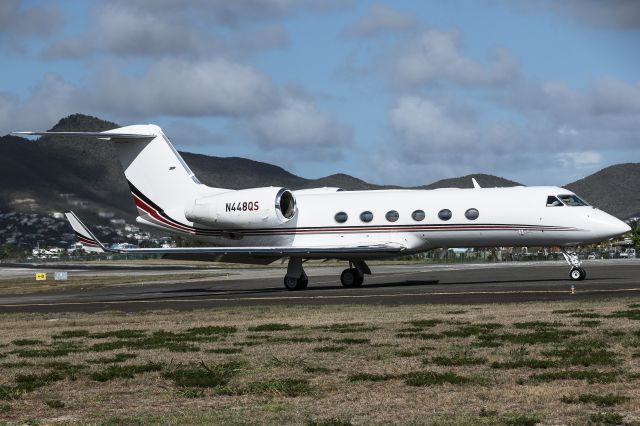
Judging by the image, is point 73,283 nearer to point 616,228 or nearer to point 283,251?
point 283,251

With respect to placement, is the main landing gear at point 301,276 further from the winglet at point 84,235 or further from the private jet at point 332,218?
the winglet at point 84,235

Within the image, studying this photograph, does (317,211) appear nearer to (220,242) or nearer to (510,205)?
(220,242)

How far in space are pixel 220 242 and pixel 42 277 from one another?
1173 inches

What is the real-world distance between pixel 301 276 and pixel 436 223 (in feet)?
18.1

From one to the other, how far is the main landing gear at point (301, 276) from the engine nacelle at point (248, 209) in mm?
1732

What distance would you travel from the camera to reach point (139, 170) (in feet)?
124

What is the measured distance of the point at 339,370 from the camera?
504 inches

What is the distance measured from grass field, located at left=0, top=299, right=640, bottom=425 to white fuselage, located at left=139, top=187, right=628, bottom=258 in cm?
1220

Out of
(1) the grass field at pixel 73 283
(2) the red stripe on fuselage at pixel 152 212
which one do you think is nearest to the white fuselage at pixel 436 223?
(2) the red stripe on fuselage at pixel 152 212

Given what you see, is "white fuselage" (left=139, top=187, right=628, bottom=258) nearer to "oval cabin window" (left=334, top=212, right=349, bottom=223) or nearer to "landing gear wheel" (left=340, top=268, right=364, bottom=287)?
"oval cabin window" (left=334, top=212, right=349, bottom=223)

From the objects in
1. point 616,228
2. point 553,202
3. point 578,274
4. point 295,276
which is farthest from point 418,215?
point 616,228

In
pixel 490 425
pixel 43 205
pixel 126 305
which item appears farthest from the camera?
pixel 43 205

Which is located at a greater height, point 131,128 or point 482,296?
point 131,128

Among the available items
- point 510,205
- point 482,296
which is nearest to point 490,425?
point 482,296
